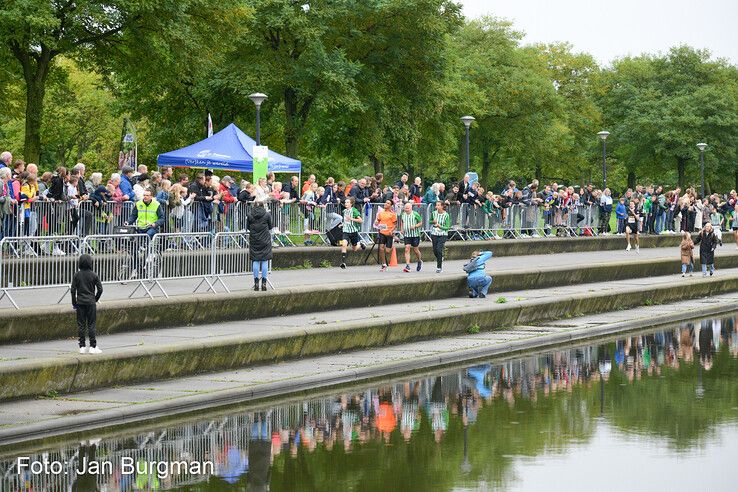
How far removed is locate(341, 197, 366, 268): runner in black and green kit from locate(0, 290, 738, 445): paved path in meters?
6.98

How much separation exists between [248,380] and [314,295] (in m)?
6.69

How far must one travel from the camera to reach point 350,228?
31641mm

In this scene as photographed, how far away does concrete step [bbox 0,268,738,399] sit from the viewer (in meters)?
15.2

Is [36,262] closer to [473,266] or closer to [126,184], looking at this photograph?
[126,184]

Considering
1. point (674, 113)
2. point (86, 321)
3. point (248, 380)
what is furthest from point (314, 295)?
point (674, 113)

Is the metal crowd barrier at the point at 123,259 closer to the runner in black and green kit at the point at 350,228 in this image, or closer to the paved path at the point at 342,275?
the paved path at the point at 342,275

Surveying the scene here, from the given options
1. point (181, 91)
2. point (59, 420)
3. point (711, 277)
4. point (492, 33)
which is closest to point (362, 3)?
point (181, 91)

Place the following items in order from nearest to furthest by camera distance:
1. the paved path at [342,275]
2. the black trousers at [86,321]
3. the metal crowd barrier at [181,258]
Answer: the black trousers at [86,321]
the paved path at [342,275]
the metal crowd barrier at [181,258]

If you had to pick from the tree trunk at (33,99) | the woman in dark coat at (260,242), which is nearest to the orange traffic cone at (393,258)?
the woman in dark coat at (260,242)

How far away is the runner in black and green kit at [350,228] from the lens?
3094cm

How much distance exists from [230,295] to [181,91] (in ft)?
122

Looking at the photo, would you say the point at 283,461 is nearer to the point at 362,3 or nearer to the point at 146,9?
the point at 146,9

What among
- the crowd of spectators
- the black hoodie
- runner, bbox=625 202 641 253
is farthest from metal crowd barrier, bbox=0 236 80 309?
runner, bbox=625 202 641 253

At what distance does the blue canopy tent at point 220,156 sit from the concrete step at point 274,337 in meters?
9.17
